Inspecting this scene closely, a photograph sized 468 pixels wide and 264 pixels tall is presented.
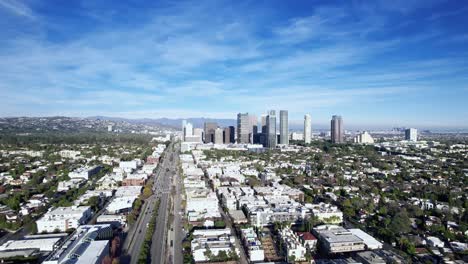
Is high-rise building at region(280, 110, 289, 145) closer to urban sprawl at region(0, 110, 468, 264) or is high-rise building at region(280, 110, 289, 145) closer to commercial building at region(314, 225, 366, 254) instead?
urban sprawl at region(0, 110, 468, 264)

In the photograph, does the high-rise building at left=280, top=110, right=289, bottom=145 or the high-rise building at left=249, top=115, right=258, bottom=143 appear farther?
the high-rise building at left=249, top=115, right=258, bottom=143

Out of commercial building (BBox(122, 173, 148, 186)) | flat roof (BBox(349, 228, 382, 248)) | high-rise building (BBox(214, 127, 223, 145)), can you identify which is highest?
high-rise building (BBox(214, 127, 223, 145))

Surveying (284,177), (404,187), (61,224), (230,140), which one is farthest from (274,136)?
(61,224)

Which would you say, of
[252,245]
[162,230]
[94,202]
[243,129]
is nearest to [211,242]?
[252,245]

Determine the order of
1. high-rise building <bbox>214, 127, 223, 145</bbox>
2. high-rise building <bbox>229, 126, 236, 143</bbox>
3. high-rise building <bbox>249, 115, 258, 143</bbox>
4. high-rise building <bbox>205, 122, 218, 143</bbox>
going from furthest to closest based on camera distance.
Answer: high-rise building <bbox>229, 126, 236, 143</bbox> → high-rise building <bbox>205, 122, 218, 143</bbox> → high-rise building <bbox>249, 115, 258, 143</bbox> → high-rise building <bbox>214, 127, 223, 145</bbox>

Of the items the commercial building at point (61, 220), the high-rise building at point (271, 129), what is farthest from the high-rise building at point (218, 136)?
the commercial building at point (61, 220)

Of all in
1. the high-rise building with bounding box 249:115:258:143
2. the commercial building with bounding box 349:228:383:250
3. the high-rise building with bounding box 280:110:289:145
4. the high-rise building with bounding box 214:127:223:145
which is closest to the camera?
the commercial building with bounding box 349:228:383:250

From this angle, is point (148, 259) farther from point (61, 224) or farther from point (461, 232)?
point (461, 232)

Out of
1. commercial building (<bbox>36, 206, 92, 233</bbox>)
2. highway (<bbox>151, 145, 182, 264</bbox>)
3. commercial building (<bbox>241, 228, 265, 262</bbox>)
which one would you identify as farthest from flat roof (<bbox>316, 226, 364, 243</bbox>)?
commercial building (<bbox>36, 206, 92, 233</bbox>)
